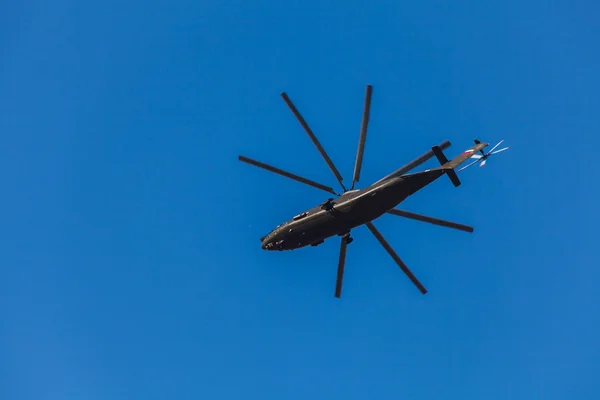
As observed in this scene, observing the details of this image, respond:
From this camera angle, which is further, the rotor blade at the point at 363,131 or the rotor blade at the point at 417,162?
the rotor blade at the point at 417,162

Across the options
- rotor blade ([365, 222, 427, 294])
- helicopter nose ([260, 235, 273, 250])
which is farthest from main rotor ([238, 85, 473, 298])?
helicopter nose ([260, 235, 273, 250])

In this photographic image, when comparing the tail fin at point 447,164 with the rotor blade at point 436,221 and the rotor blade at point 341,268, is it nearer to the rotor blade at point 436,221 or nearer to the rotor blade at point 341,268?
the rotor blade at point 436,221

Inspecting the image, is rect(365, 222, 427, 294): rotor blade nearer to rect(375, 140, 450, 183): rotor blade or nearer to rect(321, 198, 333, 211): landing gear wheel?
rect(321, 198, 333, 211): landing gear wheel

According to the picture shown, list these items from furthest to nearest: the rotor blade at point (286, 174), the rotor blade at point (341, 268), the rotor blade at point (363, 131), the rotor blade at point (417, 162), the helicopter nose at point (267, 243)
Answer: the helicopter nose at point (267, 243) → the rotor blade at point (341, 268) → the rotor blade at point (286, 174) → the rotor blade at point (417, 162) → the rotor blade at point (363, 131)

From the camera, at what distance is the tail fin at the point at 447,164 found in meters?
22.2

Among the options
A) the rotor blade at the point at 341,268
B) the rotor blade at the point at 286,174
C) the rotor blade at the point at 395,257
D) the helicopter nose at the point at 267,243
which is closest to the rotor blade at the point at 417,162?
the rotor blade at the point at 395,257

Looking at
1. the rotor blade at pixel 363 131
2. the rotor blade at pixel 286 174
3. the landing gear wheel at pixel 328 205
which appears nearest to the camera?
the rotor blade at pixel 363 131

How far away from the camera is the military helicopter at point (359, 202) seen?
2238 cm

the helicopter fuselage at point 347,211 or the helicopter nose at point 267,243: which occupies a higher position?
the helicopter nose at point 267,243

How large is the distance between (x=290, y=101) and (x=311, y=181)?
3.62m

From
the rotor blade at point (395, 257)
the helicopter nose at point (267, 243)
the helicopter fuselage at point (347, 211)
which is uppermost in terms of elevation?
the helicopter nose at point (267, 243)

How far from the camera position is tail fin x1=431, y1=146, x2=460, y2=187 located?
72.7 ft

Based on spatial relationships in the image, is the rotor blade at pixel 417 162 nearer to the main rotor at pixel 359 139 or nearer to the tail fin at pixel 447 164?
the tail fin at pixel 447 164

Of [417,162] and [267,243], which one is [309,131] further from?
[267,243]
